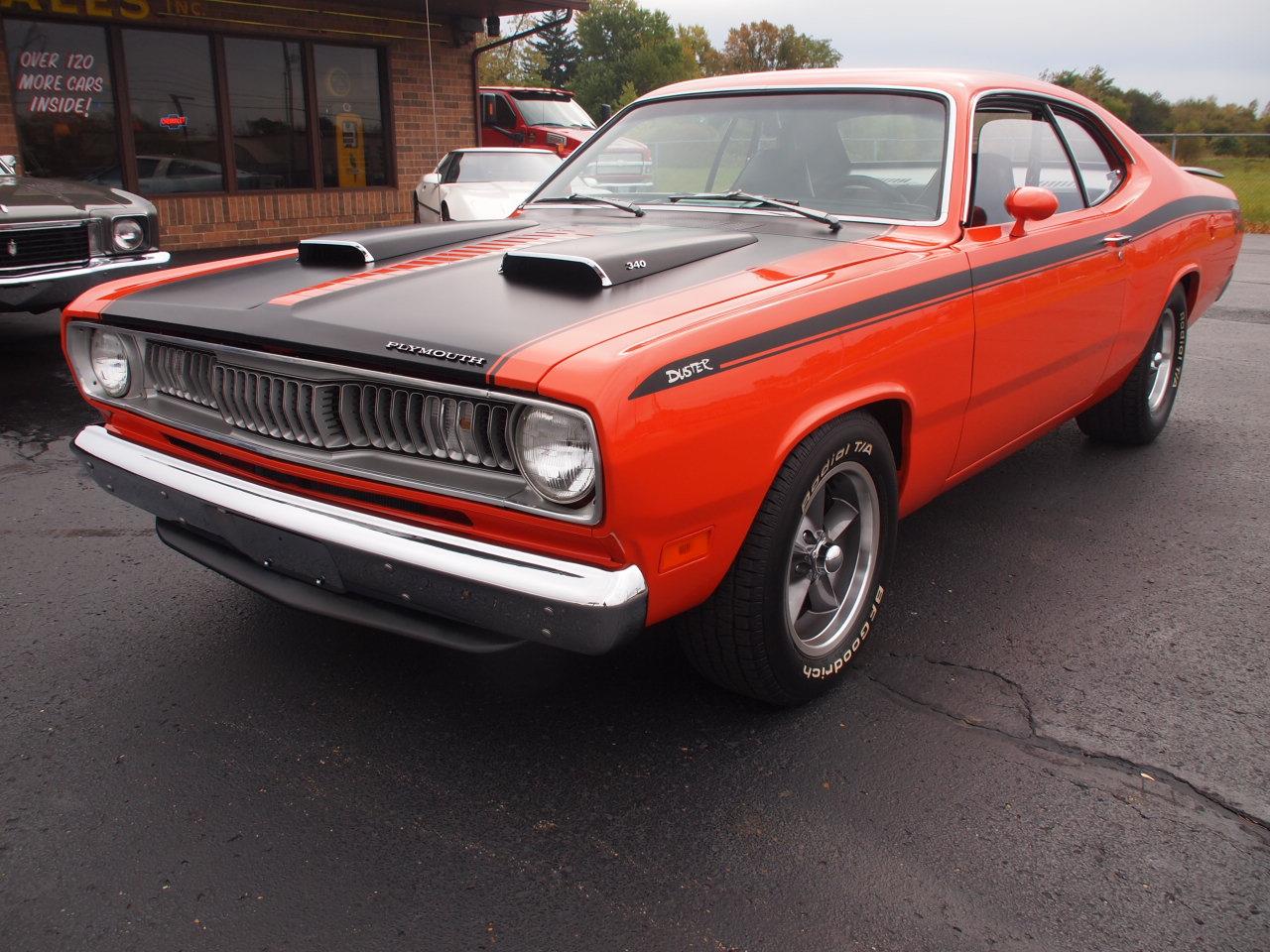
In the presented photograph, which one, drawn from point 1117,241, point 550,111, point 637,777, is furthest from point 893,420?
point 550,111

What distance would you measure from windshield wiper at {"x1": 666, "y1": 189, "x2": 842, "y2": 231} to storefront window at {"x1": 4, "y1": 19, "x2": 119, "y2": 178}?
10.2 meters

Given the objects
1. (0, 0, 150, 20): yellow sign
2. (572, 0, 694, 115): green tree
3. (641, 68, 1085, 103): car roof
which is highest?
(572, 0, 694, 115): green tree

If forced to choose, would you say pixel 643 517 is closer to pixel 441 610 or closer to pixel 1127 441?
pixel 441 610

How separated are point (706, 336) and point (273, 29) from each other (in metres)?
12.4

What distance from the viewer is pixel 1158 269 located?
177 inches

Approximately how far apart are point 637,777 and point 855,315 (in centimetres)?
124

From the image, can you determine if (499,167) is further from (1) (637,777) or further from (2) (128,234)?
(1) (637,777)

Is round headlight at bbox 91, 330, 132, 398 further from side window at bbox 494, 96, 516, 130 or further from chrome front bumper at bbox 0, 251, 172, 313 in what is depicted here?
side window at bbox 494, 96, 516, 130

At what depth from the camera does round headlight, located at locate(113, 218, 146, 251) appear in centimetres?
709

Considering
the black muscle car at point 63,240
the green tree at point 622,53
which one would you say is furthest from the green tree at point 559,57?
the black muscle car at point 63,240

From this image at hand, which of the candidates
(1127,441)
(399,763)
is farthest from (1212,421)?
(399,763)

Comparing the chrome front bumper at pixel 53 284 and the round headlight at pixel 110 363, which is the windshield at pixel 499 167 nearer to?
the chrome front bumper at pixel 53 284

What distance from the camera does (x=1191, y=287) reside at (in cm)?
514

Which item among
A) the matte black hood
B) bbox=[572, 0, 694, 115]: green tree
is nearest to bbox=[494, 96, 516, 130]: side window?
the matte black hood
